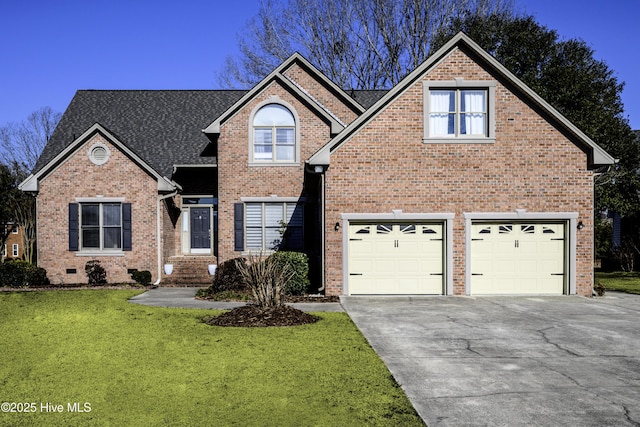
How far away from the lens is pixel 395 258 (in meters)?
15.9

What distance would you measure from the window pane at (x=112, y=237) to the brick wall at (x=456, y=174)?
27.8ft

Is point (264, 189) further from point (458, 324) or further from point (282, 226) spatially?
point (458, 324)

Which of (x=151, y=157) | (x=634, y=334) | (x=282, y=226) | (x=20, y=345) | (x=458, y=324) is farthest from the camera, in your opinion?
(x=151, y=157)

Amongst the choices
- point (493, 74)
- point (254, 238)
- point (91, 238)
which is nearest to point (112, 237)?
point (91, 238)

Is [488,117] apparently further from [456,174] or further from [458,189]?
[458,189]

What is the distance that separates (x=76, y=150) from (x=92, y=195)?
172cm

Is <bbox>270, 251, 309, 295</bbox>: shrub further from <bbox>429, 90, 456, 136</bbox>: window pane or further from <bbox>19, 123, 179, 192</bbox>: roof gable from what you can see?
<bbox>19, 123, 179, 192</bbox>: roof gable

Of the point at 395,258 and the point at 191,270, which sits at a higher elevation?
the point at 395,258

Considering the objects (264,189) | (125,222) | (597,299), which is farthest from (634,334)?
(125,222)

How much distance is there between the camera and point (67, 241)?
19.6 meters

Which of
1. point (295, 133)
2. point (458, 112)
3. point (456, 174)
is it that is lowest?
point (456, 174)

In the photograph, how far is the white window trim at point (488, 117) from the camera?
1587 centimetres

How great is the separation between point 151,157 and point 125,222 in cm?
358

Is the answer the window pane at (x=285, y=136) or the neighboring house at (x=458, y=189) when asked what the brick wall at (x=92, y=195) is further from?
the neighboring house at (x=458, y=189)
